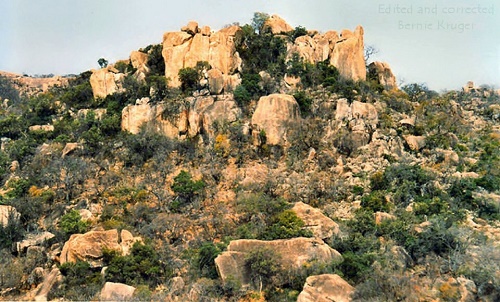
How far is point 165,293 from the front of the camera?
1046 inches

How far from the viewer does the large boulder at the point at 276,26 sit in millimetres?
52750

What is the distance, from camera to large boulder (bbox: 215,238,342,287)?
27203 millimetres

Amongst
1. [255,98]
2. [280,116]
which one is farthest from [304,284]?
[255,98]

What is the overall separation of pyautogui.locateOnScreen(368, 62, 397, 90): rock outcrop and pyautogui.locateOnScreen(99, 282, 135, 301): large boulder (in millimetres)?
34080

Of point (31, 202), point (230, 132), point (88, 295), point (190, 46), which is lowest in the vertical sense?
point (88, 295)

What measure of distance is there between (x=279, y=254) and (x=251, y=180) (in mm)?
10313

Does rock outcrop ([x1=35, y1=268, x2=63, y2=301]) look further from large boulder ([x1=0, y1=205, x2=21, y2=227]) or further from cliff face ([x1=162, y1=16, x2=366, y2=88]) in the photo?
cliff face ([x1=162, y1=16, x2=366, y2=88])

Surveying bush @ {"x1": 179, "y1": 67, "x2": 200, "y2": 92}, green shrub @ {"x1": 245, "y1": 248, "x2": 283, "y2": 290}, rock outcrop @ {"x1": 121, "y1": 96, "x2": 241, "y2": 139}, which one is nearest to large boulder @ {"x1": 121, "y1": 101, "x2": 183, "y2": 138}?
rock outcrop @ {"x1": 121, "y1": 96, "x2": 241, "y2": 139}

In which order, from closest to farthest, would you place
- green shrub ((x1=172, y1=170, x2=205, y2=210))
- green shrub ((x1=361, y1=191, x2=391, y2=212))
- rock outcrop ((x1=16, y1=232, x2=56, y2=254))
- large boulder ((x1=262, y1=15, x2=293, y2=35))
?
rock outcrop ((x1=16, y1=232, x2=56, y2=254)), green shrub ((x1=361, y1=191, x2=391, y2=212)), green shrub ((x1=172, y1=170, x2=205, y2=210)), large boulder ((x1=262, y1=15, x2=293, y2=35))

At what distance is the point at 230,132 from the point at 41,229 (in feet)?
48.2

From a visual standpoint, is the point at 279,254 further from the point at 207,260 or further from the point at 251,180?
the point at 251,180

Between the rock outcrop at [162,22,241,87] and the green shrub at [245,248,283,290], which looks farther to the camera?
the rock outcrop at [162,22,241,87]

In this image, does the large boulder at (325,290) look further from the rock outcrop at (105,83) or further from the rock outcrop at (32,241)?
the rock outcrop at (105,83)

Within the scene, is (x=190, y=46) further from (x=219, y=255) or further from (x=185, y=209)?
(x=219, y=255)
